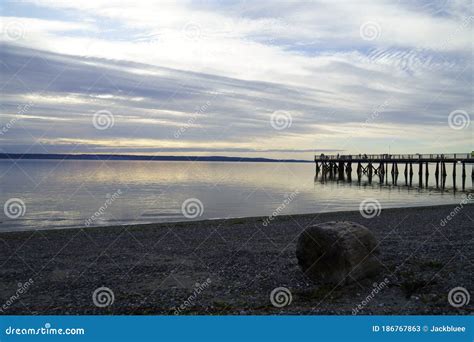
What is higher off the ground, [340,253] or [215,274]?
[215,274]

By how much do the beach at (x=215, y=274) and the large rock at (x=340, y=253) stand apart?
0.85 feet

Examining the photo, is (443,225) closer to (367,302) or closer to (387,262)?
(387,262)

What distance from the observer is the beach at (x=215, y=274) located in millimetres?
8766

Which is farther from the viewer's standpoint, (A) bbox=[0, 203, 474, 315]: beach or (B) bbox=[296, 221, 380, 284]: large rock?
(B) bbox=[296, 221, 380, 284]: large rock

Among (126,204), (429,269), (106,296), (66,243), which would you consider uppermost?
(126,204)

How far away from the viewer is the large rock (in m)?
9.77

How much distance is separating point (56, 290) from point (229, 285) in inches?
176

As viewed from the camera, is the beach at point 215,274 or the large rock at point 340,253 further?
the large rock at point 340,253

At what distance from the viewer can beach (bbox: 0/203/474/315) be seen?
8.77 meters

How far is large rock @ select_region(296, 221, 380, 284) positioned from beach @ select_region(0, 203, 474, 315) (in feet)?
0.85

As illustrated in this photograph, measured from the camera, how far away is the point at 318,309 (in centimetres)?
834

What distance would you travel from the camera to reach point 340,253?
9.81m

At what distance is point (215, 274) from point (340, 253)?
12.3 feet

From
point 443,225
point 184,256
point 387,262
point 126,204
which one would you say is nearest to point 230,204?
point 126,204
